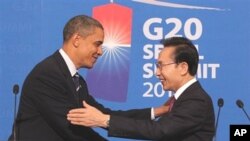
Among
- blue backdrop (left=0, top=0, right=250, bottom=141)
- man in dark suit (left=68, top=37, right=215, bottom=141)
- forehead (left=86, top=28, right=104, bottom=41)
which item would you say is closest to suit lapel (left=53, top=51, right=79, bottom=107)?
Result: forehead (left=86, top=28, right=104, bottom=41)

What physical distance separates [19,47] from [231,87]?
149 centimetres

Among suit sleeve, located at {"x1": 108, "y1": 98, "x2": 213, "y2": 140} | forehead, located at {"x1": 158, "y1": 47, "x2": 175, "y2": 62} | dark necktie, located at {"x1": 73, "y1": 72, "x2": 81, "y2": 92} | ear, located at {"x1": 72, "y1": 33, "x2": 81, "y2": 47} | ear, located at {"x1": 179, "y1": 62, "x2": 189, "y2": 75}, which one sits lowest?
suit sleeve, located at {"x1": 108, "y1": 98, "x2": 213, "y2": 140}

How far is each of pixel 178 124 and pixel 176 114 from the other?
0.04 meters

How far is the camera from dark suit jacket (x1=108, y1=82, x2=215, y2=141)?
1.87 meters

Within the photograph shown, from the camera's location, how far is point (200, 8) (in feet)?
11.5

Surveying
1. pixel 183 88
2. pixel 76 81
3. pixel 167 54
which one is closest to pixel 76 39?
pixel 76 81

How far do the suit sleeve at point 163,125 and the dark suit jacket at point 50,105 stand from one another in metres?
0.34

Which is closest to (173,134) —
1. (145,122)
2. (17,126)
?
(145,122)

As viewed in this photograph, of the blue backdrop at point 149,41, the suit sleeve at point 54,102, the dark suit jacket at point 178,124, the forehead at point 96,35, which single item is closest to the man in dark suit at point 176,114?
the dark suit jacket at point 178,124

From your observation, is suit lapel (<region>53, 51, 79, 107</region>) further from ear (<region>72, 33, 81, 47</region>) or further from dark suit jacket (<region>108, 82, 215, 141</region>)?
dark suit jacket (<region>108, 82, 215, 141</region>)

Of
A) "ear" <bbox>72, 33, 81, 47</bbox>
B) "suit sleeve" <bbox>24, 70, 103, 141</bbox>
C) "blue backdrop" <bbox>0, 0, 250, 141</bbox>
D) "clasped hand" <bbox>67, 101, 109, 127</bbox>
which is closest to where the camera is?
"clasped hand" <bbox>67, 101, 109, 127</bbox>

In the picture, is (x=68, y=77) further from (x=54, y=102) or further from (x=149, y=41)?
(x=149, y=41)

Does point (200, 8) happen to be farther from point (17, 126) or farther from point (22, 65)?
point (17, 126)

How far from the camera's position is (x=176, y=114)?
190 centimetres
